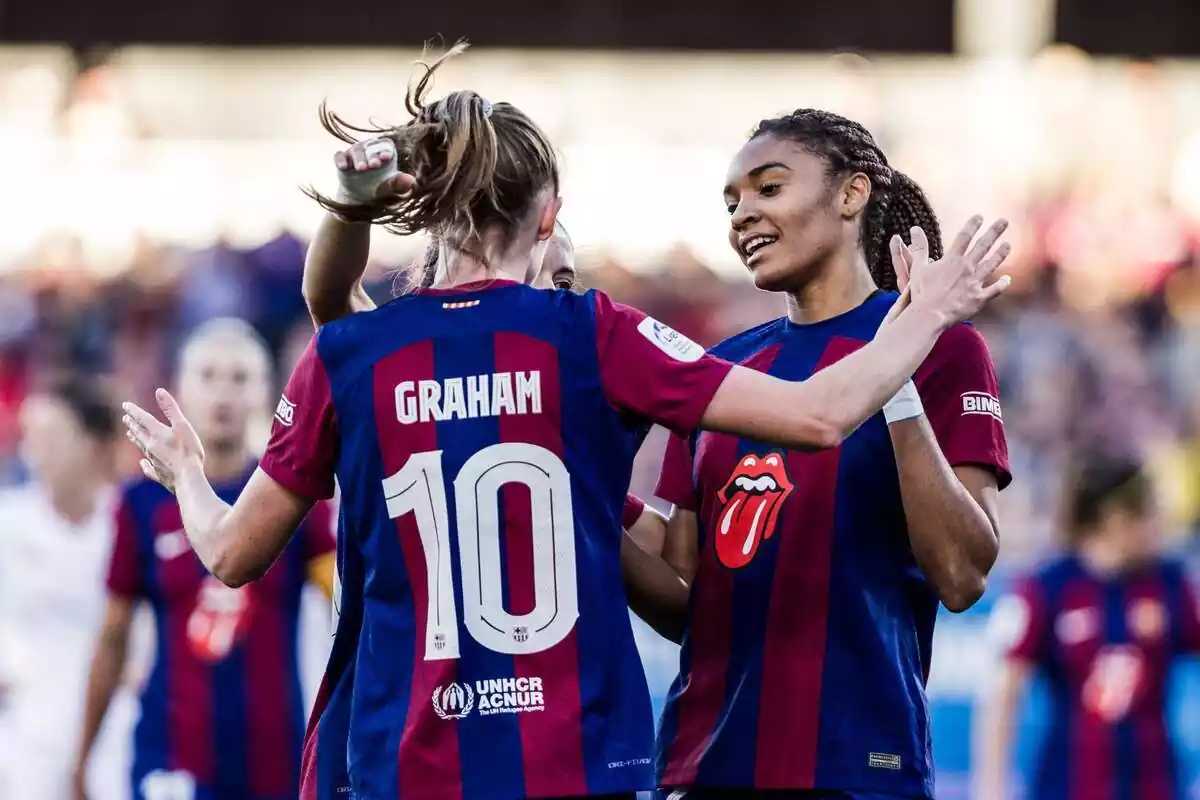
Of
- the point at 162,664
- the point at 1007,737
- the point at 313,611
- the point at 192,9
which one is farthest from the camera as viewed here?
the point at 192,9

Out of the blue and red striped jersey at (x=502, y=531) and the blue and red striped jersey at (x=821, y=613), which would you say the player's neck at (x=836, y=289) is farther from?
the blue and red striped jersey at (x=502, y=531)

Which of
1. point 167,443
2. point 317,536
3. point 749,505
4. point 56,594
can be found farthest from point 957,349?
point 56,594

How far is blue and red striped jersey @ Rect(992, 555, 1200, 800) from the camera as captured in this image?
7.23 meters

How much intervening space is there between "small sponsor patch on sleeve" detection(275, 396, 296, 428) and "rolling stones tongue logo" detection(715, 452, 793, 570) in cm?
87

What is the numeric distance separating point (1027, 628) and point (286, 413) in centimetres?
463

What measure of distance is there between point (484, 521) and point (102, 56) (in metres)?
14.1

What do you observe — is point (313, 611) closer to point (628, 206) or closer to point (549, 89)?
point (628, 206)

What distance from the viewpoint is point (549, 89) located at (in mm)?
16594

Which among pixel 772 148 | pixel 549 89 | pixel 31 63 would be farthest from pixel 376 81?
pixel 772 148

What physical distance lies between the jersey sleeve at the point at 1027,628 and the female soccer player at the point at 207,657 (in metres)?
2.70

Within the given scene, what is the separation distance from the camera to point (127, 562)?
611 centimetres

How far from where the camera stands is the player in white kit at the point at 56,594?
286 inches

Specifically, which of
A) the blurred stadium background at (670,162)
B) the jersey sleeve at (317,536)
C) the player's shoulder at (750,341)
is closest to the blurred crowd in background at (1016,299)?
the blurred stadium background at (670,162)

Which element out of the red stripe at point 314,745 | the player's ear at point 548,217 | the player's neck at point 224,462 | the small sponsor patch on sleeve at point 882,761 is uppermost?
the player's neck at point 224,462
